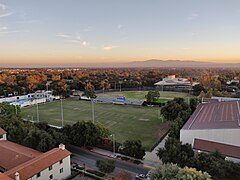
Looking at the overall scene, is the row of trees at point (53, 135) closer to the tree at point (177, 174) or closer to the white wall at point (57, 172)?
the white wall at point (57, 172)

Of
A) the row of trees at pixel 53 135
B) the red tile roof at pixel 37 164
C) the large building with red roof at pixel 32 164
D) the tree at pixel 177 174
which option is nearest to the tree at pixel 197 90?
the row of trees at pixel 53 135

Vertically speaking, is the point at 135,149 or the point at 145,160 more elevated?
the point at 135,149

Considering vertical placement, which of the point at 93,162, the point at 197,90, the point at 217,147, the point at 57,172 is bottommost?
the point at 93,162

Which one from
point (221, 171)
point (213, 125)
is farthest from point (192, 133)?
point (221, 171)

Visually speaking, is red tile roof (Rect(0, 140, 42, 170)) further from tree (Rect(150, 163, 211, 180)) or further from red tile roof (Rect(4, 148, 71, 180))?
tree (Rect(150, 163, 211, 180))

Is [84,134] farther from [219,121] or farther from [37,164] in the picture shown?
[219,121]

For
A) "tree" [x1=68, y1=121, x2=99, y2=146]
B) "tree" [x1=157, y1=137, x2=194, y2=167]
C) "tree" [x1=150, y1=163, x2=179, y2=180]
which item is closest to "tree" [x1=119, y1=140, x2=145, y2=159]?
"tree" [x1=157, y1=137, x2=194, y2=167]

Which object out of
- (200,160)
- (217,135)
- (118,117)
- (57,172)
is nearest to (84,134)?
(57,172)

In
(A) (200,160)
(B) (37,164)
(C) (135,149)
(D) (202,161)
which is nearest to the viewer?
(B) (37,164)
